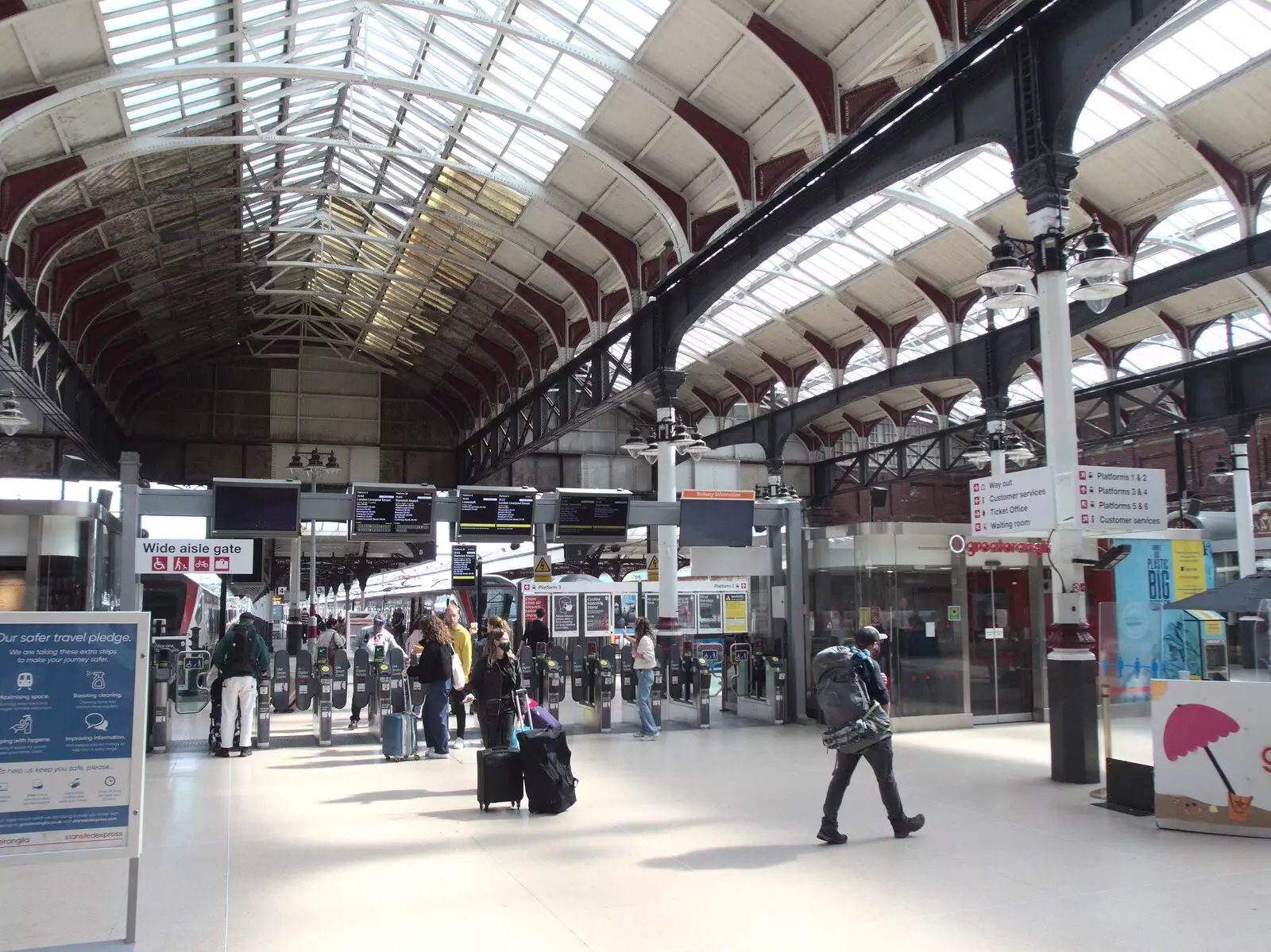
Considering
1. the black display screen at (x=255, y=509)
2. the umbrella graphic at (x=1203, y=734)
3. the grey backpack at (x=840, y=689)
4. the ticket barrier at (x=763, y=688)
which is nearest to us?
the grey backpack at (x=840, y=689)

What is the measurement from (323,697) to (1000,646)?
9.82 m

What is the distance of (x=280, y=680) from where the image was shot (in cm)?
1579

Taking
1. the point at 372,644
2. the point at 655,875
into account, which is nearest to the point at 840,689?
the point at 655,875

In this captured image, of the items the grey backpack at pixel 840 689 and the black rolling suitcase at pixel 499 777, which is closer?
the grey backpack at pixel 840 689

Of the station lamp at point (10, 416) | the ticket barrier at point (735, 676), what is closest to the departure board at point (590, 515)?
the ticket barrier at point (735, 676)

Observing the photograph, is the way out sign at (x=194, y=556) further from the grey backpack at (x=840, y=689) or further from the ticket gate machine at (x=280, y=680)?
the grey backpack at (x=840, y=689)

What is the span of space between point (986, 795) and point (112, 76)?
45.8 ft

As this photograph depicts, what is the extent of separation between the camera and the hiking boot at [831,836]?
7.48 m

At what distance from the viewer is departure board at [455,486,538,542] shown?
1473 cm

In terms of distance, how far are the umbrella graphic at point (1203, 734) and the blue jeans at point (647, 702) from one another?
7064 mm

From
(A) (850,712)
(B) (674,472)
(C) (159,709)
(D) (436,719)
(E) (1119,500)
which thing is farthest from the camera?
(B) (674,472)

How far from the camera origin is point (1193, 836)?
7.66 meters

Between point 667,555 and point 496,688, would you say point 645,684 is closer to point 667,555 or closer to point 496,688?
point 496,688

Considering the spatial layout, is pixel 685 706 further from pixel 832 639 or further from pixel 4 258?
pixel 4 258
